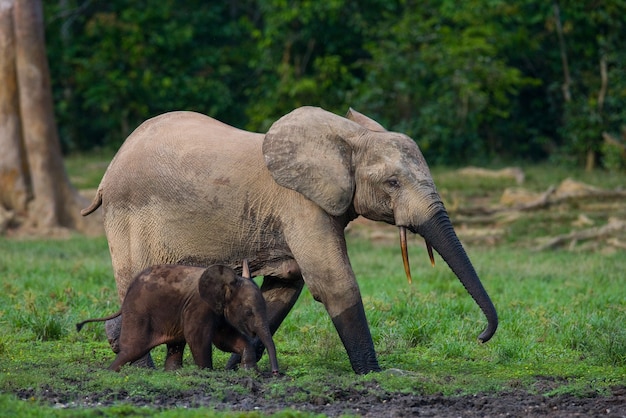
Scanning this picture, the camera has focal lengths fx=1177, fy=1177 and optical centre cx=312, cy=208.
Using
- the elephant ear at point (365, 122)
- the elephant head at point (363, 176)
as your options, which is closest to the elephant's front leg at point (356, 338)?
the elephant head at point (363, 176)

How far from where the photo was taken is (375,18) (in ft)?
78.1

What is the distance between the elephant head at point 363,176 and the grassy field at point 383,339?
0.89 meters

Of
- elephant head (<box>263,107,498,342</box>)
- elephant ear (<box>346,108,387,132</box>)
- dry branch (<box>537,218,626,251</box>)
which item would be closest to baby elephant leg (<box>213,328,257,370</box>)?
elephant head (<box>263,107,498,342</box>)

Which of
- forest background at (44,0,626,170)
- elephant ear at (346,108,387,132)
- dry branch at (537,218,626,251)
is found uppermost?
elephant ear at (346,108,387,132)

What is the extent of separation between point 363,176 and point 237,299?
3.82 ft

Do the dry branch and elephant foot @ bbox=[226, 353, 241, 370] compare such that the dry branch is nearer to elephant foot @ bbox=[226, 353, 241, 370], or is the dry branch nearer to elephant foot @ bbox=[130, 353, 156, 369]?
elephant foot @ bbox=[226, 353, 241, 370]

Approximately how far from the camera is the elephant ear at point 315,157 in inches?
292

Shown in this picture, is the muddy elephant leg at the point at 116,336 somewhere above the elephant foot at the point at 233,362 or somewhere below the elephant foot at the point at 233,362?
above

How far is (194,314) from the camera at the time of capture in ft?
23.5

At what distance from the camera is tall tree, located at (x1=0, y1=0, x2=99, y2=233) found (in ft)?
54.1

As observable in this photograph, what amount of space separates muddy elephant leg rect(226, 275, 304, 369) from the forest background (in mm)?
13208

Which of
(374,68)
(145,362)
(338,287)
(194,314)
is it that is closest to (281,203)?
(338,287)

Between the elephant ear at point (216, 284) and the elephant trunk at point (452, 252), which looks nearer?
the elephant ear at point (216, 284)

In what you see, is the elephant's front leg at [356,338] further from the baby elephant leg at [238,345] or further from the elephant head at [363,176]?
the baby elephant leg at [238,345]
